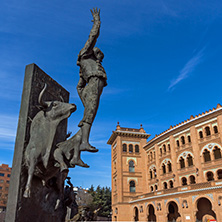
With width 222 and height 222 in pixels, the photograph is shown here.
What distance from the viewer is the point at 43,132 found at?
2.73 m

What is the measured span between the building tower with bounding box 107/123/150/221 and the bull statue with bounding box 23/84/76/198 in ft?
129

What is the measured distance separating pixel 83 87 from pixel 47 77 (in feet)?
1.97

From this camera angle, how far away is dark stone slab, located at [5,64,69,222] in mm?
2553

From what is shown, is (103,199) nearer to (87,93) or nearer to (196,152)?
(196,152)

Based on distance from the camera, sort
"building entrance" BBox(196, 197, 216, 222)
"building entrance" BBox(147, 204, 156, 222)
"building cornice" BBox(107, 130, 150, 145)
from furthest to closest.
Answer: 1. "building cornice" BBox(107, 130, 150, 145)
2. "building entrance" BBox(147, 204, 156, 222)
3. "building entrance" BBox(196, 197, 216, 222)

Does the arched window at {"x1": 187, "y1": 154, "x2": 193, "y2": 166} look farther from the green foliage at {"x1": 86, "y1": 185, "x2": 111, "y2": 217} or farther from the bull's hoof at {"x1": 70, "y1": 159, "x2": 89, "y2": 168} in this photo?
the bull's hoof at {"x1": 70, "y1": 159, "x2": 89, "y2": 168}

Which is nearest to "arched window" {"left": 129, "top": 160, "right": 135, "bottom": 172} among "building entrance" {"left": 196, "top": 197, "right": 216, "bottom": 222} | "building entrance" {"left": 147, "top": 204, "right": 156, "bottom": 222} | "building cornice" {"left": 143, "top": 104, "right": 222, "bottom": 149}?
"building cornice" {"left": 143, "top": 104, "right": 222, "bottom": 149}

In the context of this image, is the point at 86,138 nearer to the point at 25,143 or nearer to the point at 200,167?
the point at 25,143

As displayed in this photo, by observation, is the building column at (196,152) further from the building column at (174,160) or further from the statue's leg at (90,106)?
the statue's leg at (90,106)

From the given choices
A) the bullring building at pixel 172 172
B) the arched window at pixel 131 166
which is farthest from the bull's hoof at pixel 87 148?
the arched window at pixel 131 166

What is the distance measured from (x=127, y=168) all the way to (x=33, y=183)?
40.6m

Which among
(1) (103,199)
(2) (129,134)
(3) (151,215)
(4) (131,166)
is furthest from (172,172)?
(1) (103,199)

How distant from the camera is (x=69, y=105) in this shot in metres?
2.78

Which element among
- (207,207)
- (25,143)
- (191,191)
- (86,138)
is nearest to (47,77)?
(25,143)
